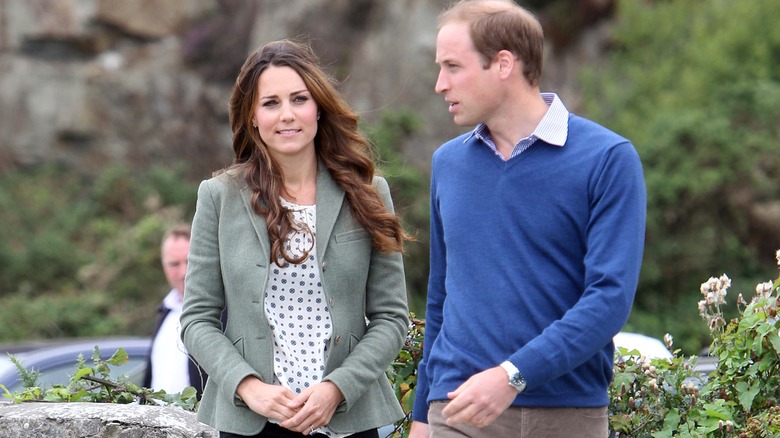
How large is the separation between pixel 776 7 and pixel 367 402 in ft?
36.1

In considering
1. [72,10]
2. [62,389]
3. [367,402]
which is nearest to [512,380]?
[367,402]

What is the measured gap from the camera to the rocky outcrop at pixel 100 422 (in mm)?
3135

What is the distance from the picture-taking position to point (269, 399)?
290 centimetres

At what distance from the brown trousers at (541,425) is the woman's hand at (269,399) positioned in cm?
Result: 43

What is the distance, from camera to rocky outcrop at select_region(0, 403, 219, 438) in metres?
3.13

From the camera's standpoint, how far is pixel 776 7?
41.8ft

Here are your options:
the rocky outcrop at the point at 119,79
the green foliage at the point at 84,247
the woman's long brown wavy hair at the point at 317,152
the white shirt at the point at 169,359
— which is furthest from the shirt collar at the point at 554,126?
the rocky outcrop at the point at 119,79

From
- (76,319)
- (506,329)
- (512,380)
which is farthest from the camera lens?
(76,319)

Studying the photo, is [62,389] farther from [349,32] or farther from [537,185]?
[349,32]

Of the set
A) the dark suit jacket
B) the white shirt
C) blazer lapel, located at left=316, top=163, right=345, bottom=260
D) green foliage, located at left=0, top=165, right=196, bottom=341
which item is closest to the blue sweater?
blazer lapel, located at left=316, top=163, right=345, bottom=260

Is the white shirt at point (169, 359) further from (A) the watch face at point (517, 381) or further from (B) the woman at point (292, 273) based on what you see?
(A) the watch face at point (517, 381)

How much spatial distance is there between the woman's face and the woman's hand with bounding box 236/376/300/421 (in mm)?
677

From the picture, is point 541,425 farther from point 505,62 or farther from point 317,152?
point 317,152

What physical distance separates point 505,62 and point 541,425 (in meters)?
0.90
